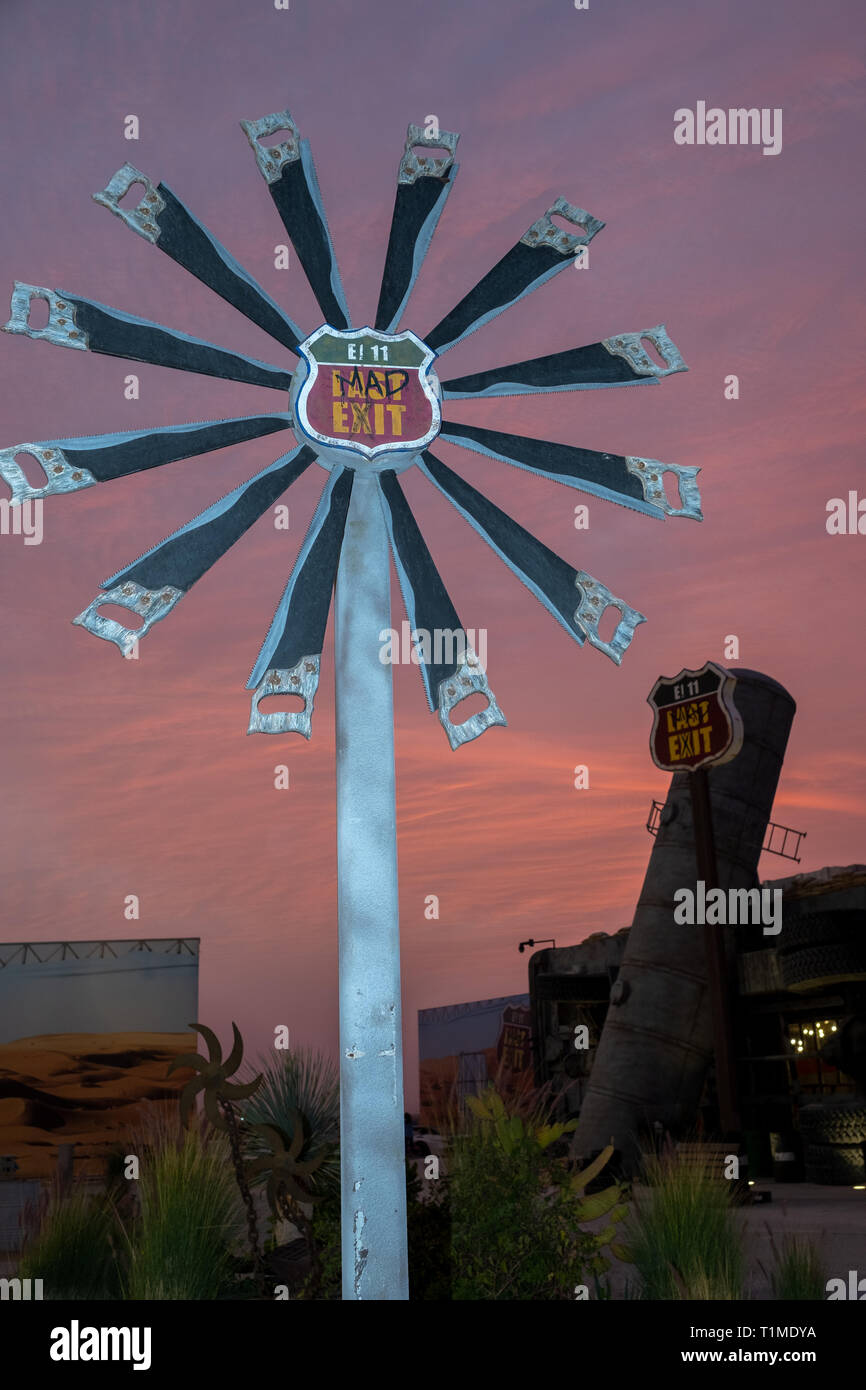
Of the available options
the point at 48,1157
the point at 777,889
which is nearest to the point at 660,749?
the point at 777,889

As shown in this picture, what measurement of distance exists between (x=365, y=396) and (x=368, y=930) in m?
4.18

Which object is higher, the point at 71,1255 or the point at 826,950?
the point at 826,950

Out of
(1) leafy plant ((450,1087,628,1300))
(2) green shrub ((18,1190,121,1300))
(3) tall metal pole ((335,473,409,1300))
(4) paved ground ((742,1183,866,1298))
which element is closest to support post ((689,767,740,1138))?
(4) paved ground ((742,1183,866,1298))

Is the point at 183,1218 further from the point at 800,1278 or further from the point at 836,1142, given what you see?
the point at 836,1142

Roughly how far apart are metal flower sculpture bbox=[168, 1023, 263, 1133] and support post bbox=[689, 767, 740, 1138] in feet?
63.5

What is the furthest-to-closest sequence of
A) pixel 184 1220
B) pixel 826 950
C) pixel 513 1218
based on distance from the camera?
pixel 826 950, pixel 184 1220, pixel 513 1218

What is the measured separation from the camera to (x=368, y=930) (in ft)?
29.3

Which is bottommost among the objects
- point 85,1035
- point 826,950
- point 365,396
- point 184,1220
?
point 184,1220

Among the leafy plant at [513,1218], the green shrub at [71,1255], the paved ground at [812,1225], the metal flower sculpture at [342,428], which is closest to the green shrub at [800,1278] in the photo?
the paved ground at [812,1225]

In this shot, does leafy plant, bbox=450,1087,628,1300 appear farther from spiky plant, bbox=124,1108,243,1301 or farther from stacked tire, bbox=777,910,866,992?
stacked tire, bbox=777,910,866,992

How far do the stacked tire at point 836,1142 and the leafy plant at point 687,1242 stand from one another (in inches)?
646

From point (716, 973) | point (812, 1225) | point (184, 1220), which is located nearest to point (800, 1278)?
point (184, 1220)

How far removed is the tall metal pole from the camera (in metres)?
8.57
